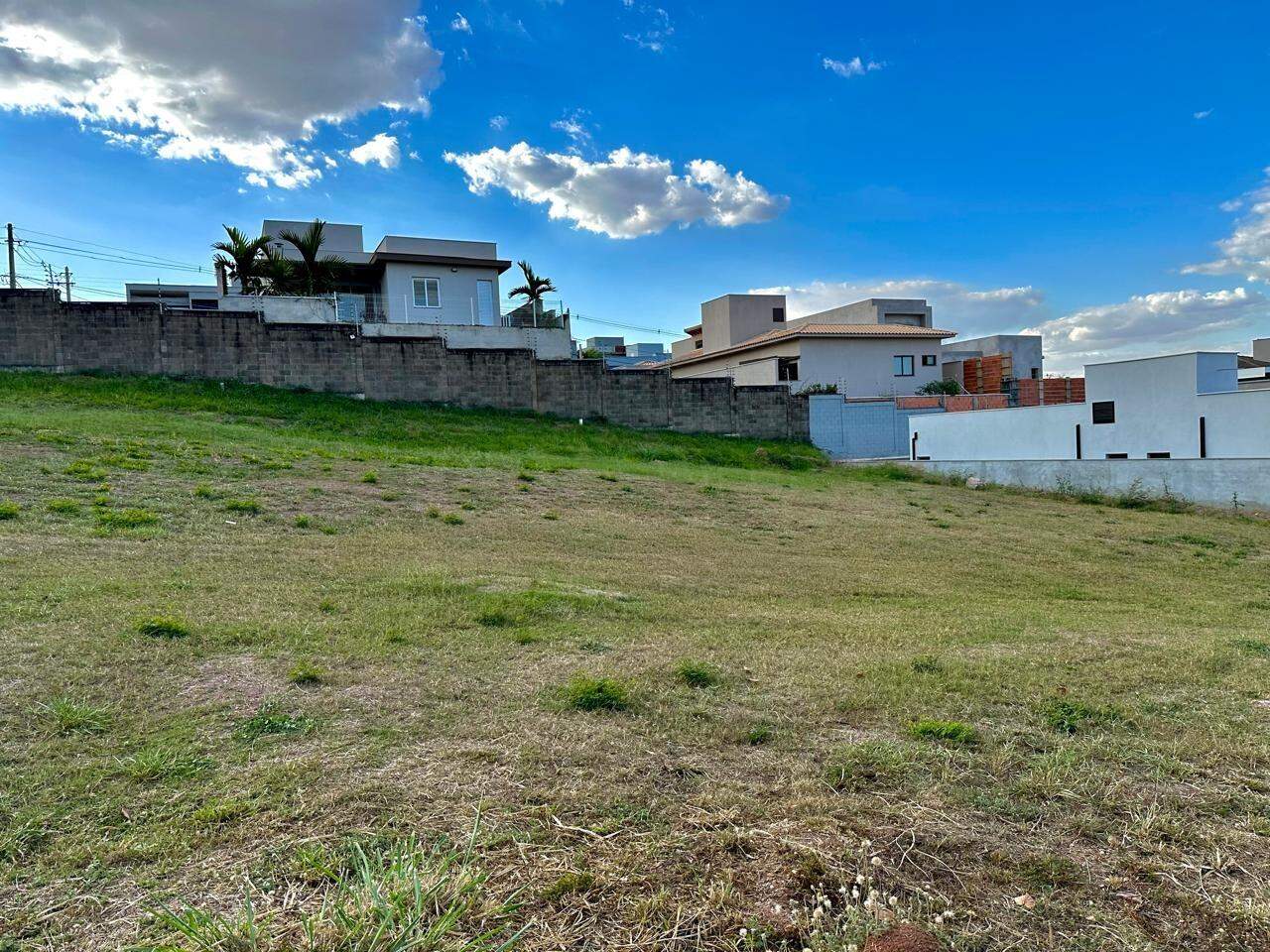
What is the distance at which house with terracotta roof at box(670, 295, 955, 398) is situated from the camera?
39719 millimetres

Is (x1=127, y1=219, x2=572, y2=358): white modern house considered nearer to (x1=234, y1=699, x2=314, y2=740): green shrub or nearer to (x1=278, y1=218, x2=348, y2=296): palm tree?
(x1=278, y1=218, x2=348, y2=296): palm tree

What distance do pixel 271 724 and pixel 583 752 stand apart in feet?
5.01

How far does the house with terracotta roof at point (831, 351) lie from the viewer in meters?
39.7

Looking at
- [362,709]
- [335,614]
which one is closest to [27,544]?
[335,614]

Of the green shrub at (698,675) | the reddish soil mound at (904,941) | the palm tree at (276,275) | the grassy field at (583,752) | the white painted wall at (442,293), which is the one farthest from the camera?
the white painted wall at (442,293)

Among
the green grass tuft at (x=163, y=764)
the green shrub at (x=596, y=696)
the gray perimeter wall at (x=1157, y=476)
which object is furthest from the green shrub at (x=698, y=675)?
the gray perimeter wall at (x=1157, y=476)

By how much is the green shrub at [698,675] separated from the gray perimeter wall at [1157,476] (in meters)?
21.2

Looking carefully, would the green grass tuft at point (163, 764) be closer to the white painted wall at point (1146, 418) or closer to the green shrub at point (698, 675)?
the green shrub at point (698, 675)

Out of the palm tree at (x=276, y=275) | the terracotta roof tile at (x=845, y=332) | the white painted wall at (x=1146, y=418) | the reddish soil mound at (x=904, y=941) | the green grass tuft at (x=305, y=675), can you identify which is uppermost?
the palm tree at (x=276, y=275)

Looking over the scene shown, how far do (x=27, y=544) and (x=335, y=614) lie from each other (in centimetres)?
372

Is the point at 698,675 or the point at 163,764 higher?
the point at 163,764

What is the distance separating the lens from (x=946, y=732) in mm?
3822

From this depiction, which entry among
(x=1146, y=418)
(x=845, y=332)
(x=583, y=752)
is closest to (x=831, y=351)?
(x=845, y=332)

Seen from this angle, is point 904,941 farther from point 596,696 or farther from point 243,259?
point 243,259
